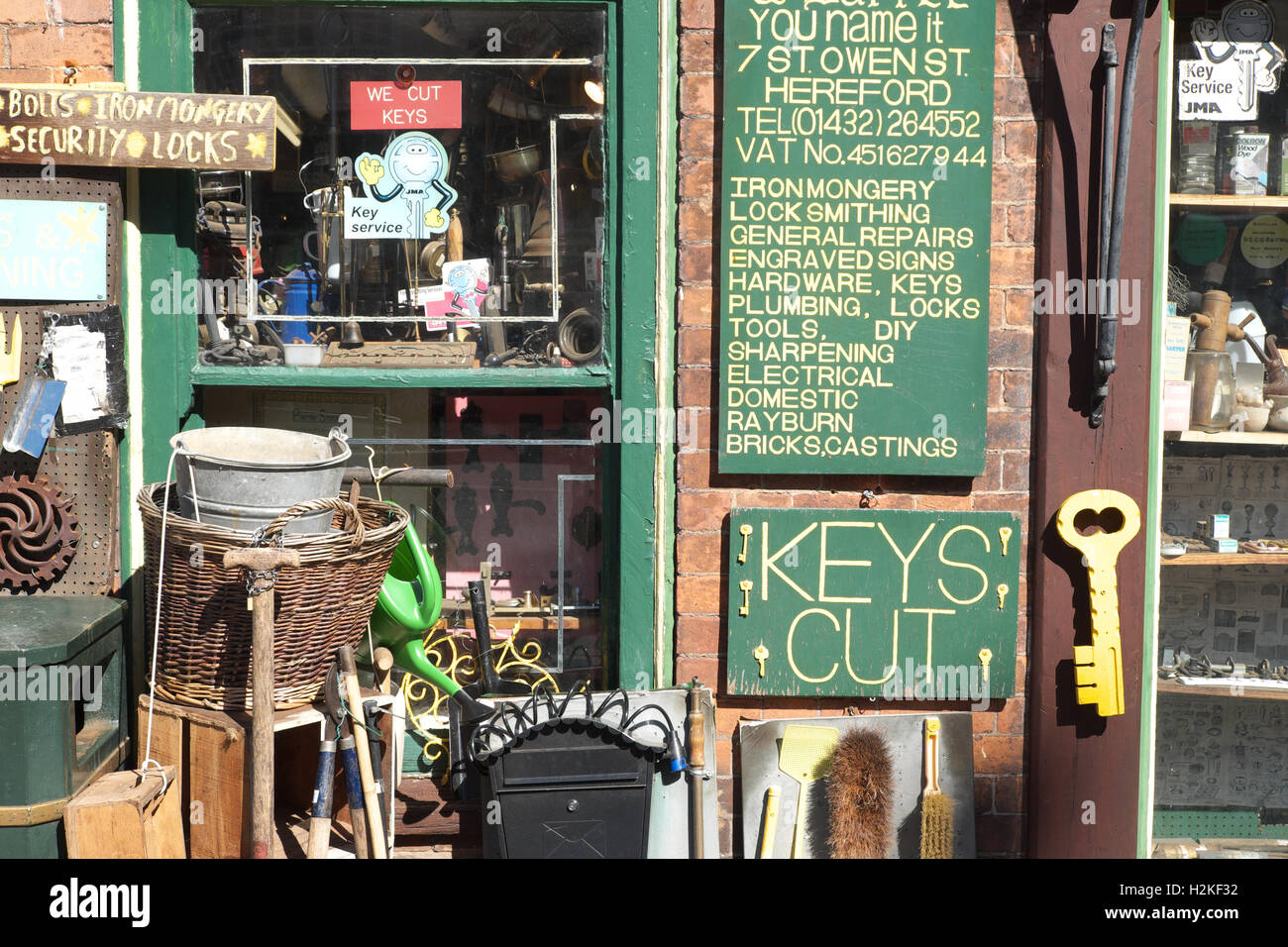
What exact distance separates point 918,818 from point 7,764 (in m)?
2.51

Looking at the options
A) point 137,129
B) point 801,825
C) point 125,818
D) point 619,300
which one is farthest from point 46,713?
point 801,825

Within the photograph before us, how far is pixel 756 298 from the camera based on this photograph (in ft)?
11.1

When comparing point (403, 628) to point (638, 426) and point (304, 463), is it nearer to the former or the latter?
point (304, 463)

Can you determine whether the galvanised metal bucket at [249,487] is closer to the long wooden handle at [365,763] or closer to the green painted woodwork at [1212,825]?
the long wooden handle at [365,763]

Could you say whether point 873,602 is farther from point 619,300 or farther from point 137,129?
point 137,129

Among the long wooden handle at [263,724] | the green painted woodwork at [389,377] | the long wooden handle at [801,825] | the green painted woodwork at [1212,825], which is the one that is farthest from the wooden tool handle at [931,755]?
the long wooden handle at [263,724]

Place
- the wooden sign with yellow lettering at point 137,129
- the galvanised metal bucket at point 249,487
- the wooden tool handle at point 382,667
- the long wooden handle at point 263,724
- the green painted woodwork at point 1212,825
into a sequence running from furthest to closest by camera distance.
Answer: the green painted woodwork at point 1212,825 < the wooden tool handle at point 382,667 < the wooden sign with yellow lettering at point 137,129 < the galvanised metal bucket at point 249,487 < the long wooden handle at point 263,724

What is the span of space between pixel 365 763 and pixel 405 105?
6.35ft

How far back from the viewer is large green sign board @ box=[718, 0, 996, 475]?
10.9ft

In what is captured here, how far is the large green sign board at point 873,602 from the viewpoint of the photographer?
135 inches

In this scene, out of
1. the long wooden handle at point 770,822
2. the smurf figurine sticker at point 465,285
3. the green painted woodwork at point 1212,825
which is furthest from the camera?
the green painted woodwork at point 1212,825

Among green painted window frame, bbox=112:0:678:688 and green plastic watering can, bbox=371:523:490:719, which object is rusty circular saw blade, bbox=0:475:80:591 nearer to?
green painted window frame, bbox=112:0:678:688

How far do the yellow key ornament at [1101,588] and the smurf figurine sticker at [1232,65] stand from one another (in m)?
1.24

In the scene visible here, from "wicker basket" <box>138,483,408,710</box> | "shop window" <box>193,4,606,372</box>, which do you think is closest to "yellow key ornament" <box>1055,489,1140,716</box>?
"shop window" <box>193,4,606,372</box>
